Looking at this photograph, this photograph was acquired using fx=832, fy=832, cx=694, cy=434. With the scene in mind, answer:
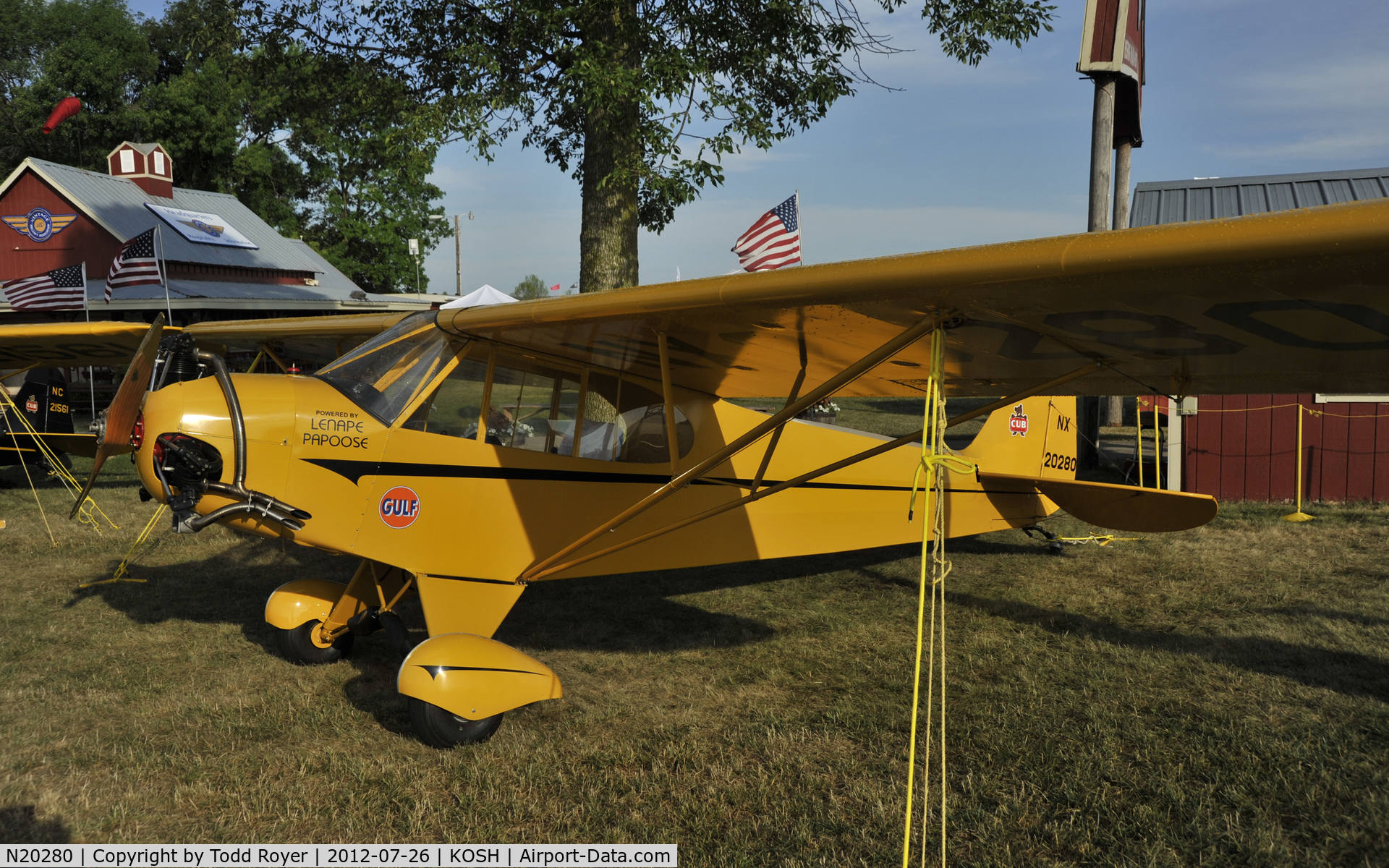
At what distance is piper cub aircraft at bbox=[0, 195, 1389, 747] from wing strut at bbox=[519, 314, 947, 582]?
0.05ft

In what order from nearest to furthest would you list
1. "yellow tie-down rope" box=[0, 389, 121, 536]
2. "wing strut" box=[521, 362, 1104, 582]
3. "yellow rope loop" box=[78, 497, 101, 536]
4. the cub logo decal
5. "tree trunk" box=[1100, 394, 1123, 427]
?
"wing strut" box=[521, 362, 1104, 582] → the cub logo decal → "yellow tie-down rope" box=[0, 389, 121, 536] → "yellow rope loop" box=[78, 497, 101, 536] → "tree trunk" box=[1100, 394, 1123, 427]

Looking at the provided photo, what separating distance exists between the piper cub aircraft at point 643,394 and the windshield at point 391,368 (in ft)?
0.05

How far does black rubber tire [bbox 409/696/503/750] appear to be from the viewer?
4.00m

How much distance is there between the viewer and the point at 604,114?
8.86 meters

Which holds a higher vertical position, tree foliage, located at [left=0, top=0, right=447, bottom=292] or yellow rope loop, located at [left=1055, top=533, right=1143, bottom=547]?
tree foliage, located at [left=0, top=0, right=447, bottom=292]

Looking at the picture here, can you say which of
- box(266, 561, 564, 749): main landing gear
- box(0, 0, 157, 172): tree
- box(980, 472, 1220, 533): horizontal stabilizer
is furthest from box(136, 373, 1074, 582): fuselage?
box(0, 0, 157, 172): tree

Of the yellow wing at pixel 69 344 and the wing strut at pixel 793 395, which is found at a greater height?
the yellow wing at pixel 69 344

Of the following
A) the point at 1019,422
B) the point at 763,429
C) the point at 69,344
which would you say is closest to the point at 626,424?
the point at 763,429

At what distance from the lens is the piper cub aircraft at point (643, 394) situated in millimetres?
2793

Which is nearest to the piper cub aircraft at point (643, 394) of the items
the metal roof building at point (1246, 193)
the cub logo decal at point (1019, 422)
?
the cub logo decal at point (1019, 422)

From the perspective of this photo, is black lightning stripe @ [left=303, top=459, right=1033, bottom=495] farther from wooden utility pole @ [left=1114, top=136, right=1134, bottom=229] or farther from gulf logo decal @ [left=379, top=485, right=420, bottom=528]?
wooden utility pole @ [left=1114, top=136, right=1134, bottom=229]

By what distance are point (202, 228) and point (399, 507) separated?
1056 inches

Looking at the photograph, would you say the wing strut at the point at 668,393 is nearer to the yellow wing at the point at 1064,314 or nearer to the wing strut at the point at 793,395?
the yellow wing at the point at 1064,314

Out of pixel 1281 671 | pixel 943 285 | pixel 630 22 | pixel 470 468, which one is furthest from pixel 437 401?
pixel 630 22
